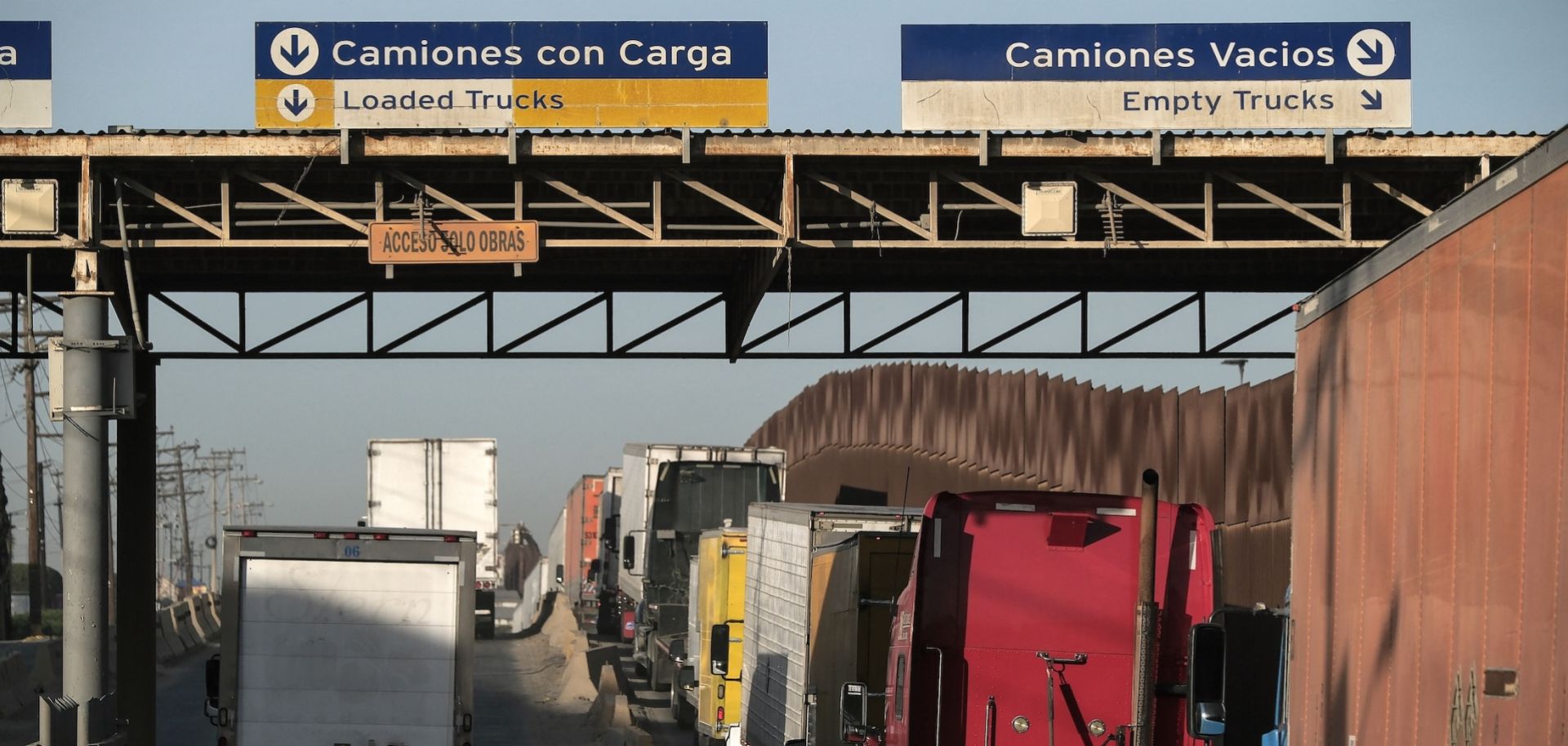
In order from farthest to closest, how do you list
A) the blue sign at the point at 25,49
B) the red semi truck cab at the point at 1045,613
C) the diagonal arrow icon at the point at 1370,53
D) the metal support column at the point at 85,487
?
the blue sign at the point at 25,49 → the metal support column at the point at 85,487 → the diagonal arrow icon at the point at 1370,53 → the red semi truck cab at the point at 1045,613

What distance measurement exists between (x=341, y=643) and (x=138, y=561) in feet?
23.2

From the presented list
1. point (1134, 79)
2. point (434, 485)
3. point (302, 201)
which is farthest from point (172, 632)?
point (1134, 79)

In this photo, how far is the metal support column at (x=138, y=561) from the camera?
78.4 ft

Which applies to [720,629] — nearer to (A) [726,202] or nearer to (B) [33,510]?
(A) [726,202]

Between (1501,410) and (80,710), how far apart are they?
16833 mm

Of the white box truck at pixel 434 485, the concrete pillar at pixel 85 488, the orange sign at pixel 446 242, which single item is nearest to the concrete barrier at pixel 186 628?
the white box truck at pixel 434 485

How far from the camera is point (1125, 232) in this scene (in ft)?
84.9

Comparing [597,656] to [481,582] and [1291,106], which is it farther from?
[1291,106]

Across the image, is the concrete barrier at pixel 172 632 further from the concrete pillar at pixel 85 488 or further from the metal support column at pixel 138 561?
the concrete pillar at pixel 85 488

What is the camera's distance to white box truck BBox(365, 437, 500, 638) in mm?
45375

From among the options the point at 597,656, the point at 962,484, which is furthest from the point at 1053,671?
→ the point at 597,656

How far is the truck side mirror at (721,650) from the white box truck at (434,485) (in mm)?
20139

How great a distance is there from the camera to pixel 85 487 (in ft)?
72.7

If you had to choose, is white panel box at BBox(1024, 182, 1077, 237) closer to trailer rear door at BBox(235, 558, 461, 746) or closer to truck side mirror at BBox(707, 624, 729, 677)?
truck side mirror at BBox(707, 624, 729, 677)
